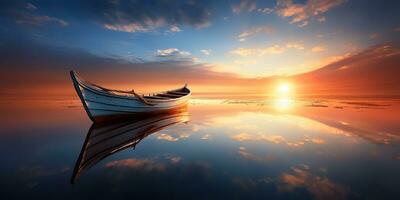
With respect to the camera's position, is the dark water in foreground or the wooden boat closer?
the dark water in foreground

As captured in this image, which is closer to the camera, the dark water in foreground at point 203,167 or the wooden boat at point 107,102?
the dark water in foreground at point 203,167

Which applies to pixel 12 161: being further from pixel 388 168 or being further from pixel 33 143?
pixel 388 168

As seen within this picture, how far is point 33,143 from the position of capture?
8695 millimetres

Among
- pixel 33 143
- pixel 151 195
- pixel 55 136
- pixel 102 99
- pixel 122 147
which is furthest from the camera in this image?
pixel 102 99

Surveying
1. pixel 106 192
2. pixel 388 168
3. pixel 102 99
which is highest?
pixel 102 99

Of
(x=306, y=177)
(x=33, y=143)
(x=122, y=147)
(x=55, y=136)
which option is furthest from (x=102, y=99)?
(x=306, y=177)

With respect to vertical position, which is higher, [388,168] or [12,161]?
[12,161]

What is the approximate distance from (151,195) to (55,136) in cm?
935

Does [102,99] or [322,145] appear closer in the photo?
[322,145]

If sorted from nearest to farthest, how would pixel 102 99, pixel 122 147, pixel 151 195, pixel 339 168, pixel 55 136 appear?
pixel 151 195 < pixel 339 168 < pixel 122 147 < pixel 55 136 < pixel 102 99

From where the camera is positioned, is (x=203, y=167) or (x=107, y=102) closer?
(x=203, y=167)

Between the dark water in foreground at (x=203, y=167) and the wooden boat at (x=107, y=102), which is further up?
Answer: the wooden boat at (x=107, y=102)

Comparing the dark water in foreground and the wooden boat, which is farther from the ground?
the wooden boat

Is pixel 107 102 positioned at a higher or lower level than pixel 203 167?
higher
